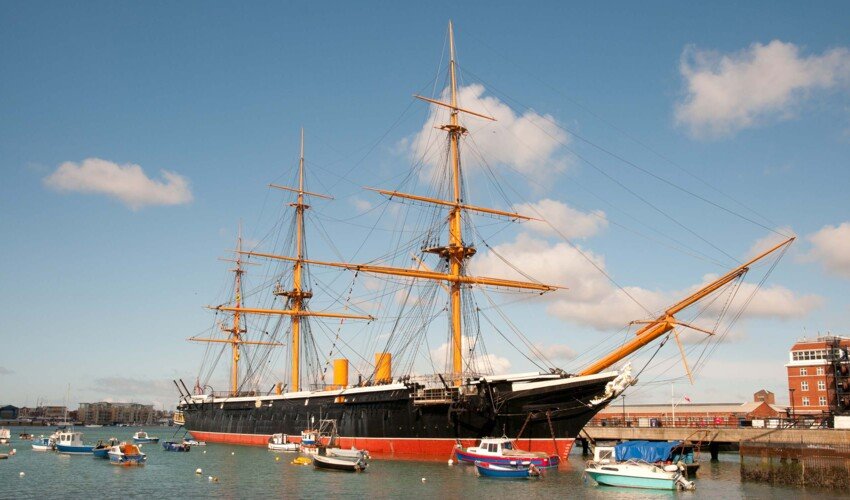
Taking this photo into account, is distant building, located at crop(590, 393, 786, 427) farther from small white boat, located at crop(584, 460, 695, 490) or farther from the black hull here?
small white boat, located at crop(584, 460, 695, 490)

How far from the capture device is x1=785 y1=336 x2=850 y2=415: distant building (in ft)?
234

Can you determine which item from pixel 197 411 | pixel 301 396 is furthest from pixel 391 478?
pixel 197 411

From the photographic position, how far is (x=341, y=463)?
42.3m

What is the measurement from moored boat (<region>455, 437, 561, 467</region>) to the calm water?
0.95m

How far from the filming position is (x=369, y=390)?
5191 cm

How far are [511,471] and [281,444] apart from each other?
27889 millimetres

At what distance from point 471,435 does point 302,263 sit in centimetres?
3810

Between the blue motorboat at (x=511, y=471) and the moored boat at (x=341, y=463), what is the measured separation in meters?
7.55

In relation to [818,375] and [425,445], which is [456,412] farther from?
[818,375]

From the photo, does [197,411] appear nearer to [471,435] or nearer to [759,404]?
[471,435]

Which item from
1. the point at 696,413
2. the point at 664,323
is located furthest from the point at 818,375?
the point at 664,323

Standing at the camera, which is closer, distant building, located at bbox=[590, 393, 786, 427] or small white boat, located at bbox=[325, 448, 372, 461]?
small white boat, located at bbox=[325, 448, 372, 461]

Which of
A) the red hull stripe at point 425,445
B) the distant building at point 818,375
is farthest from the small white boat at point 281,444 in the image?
the distant building at point 818,375

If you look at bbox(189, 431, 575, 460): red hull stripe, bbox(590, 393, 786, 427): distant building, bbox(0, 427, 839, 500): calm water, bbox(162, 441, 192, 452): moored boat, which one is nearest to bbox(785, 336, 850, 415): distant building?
bbox(590, 393, 786, 427): distant building
